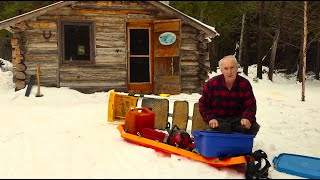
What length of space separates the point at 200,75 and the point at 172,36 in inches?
73.5

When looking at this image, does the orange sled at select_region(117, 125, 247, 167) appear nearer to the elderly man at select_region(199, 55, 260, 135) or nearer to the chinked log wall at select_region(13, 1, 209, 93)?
the elderly man at select_region(199, 55, 260, 135)

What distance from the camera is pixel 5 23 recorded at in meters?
10.4

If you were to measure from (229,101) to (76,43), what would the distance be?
792 cm

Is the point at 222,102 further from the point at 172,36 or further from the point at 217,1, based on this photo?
the point at 172,36

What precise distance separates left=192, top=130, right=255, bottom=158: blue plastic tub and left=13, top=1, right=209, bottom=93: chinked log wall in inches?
299

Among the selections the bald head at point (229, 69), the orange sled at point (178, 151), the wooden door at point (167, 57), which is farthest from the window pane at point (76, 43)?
the bald head at point (229, 69)

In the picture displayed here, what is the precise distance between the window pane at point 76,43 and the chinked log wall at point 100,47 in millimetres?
353

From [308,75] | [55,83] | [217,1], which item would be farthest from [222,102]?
[308,75]

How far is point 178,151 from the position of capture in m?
4.66

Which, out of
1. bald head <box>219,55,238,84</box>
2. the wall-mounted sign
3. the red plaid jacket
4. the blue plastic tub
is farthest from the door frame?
the blue plastic tub

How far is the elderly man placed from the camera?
457 cm

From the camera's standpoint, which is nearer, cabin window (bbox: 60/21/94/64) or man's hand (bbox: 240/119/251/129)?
man's hand (bbox: 240/119/251/129)

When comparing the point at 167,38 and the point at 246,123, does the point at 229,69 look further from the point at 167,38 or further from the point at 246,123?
the point at 167,38

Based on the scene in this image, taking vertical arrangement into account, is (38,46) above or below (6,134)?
above
